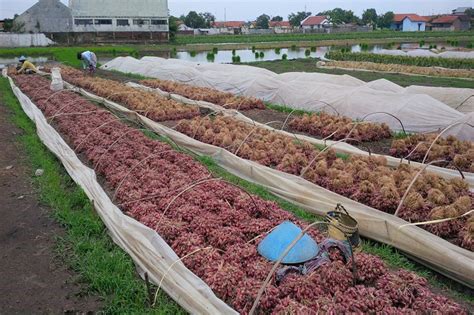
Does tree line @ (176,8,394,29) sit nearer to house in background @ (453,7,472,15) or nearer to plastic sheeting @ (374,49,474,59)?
house in background @ (453,7,472,15)

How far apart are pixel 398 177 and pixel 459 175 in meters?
1.61

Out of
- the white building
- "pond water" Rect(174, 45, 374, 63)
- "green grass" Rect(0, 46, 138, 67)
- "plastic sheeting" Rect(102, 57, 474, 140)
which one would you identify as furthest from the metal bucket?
the white building

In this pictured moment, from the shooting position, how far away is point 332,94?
15.0 m

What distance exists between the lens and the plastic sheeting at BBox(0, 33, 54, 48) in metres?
49.4

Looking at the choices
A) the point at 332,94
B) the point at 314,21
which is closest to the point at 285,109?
the point at 332,94

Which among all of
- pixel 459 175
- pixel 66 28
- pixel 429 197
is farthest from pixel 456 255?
pixel 66 28

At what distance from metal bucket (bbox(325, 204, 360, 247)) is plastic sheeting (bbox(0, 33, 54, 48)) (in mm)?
54179

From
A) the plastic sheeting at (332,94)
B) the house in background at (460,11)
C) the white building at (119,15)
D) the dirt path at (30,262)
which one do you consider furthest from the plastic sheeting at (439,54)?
the house in background at (460,11)

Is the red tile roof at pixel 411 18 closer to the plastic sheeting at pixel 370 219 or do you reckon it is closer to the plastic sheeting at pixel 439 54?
the plastic sheeting at pixel 439 54

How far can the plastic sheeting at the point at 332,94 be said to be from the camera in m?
11.9

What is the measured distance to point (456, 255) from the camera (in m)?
5.28

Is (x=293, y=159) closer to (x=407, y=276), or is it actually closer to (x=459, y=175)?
(x=459, y=175)

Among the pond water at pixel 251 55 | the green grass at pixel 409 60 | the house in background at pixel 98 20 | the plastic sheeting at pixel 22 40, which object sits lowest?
the green grass at pixel 409 60

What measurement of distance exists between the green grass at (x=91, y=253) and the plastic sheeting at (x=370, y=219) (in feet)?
10.7
